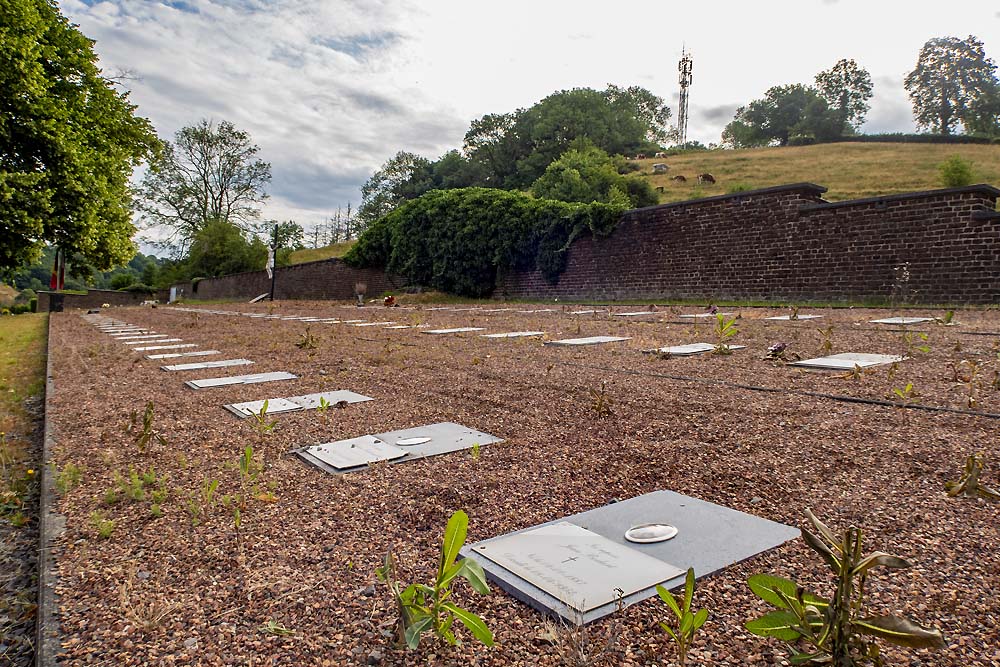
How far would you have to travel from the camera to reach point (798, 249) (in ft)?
34.2

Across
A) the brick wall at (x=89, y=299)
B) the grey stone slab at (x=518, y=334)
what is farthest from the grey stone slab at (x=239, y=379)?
the brick wall at (x=89, y=299)

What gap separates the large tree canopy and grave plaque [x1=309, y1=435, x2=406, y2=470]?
10979mm

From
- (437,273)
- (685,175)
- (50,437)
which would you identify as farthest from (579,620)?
(685,175)

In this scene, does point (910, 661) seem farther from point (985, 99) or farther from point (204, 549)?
point (985, 99)

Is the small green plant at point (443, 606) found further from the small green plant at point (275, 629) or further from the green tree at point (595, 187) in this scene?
the green tree at point (595, 187)

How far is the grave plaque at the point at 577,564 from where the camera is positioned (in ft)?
3.34

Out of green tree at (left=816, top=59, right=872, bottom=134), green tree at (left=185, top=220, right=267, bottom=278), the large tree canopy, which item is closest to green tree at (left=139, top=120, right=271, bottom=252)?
green tree at (left=185, top=220, right=267, bottom=278)

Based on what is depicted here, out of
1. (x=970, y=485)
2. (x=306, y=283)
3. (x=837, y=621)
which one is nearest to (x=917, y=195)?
(x=970, y=485)

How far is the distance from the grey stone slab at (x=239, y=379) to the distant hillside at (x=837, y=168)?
2002 cm

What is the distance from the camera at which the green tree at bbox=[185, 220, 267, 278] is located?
33688 mm

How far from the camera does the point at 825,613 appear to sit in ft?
2.49

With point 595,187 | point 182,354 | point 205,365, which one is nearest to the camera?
point 205,365

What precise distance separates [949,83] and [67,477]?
176ft

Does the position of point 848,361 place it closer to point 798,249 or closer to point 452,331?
point 452,331
